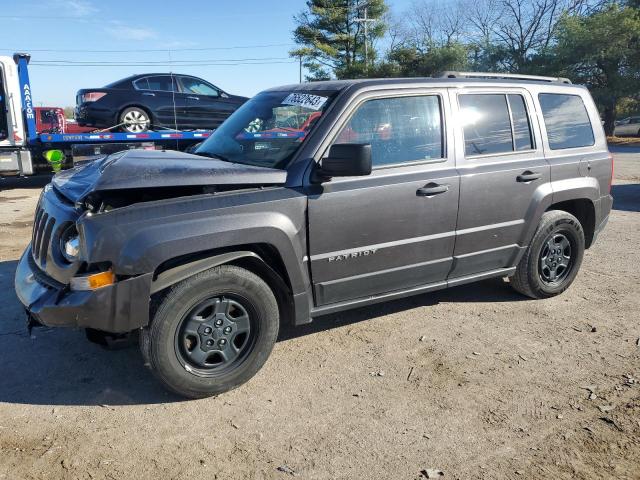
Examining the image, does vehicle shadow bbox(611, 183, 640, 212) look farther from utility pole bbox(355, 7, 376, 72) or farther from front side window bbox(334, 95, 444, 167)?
utility pole bbox(355, 7, 376, 72)

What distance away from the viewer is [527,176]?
4504mm

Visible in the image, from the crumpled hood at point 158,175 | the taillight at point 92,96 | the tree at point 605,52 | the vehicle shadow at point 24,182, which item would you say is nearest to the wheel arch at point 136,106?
the taillight at point 92,96

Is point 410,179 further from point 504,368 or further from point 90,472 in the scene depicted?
point 90,472

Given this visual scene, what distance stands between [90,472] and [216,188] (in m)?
1.68

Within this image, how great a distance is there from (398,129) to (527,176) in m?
1.29

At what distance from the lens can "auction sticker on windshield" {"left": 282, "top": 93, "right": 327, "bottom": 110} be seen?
→ 387cm

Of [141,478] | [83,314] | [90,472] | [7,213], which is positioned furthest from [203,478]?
[7,213]

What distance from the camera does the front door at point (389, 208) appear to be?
365cm

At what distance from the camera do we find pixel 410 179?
12.9ft

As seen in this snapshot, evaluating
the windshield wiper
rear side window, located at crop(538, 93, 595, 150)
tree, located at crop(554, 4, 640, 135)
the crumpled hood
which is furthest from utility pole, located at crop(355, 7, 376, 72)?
the crumpled hood

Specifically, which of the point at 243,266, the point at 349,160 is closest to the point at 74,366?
the point at 243,266

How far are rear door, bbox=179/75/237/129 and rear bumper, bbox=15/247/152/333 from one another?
9478 mm

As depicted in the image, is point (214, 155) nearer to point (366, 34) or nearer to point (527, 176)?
point (527, 176)

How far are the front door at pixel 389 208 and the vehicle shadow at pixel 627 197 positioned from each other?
7005 mm
